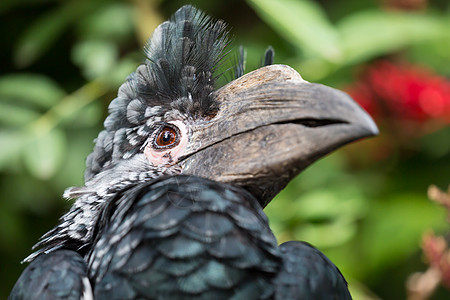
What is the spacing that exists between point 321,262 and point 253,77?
64cm

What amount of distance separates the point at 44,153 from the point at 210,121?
1.34 metres

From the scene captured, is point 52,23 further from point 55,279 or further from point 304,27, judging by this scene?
point 55,279

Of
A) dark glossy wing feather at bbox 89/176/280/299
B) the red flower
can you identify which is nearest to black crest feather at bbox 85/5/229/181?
dark glossy wing feather at bbox 89/176/280/299

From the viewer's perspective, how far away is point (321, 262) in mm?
1634

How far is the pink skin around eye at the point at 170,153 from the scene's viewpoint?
1.91 m

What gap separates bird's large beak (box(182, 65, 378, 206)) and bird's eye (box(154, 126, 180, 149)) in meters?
0.09

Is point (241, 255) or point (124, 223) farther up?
point (124, 223)

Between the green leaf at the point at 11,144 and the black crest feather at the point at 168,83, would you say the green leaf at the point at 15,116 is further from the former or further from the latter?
Answer: the black crest feather at the point at 168,83

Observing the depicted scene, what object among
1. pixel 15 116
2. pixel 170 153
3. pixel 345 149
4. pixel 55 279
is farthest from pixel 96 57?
pixel 55 279

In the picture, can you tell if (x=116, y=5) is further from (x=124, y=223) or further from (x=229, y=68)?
(x=124, y=223)

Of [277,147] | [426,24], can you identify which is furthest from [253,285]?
[426,24]

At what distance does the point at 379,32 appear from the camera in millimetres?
3115

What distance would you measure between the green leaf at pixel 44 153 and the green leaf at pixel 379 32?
164cm

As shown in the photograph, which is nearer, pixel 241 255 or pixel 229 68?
pixel 241 255
